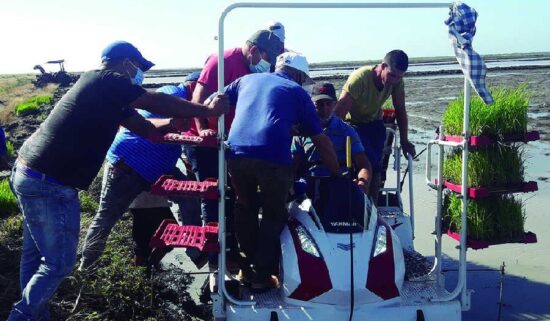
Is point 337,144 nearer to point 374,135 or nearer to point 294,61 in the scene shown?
point 294,61

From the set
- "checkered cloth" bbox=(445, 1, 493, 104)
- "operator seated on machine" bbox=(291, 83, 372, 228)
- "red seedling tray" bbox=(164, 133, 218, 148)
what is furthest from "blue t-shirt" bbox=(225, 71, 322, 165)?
"checkered cloth" bbox=(445, 1, 493, 104)

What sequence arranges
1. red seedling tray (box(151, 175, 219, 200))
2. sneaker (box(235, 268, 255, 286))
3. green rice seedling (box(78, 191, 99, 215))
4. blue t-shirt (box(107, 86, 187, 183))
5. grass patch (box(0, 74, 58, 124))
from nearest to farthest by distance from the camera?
1. red seedling tray (box(151, 175, 219, 200))
2. sneaker (box(235, 268, 255, 286))
3. blue t-shirt (box(107, 86, 187, 183))
4. green rice seedling (box(78, 191, 99, 215))
5. grass patch (box(0, 74, 58, 124))

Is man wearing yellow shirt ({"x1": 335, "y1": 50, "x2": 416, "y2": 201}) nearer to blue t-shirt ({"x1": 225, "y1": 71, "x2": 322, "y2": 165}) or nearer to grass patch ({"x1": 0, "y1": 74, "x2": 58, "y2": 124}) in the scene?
blue t-shirt ({"x1": 225, "y1": 71, "x2": 322, "y2": 165})

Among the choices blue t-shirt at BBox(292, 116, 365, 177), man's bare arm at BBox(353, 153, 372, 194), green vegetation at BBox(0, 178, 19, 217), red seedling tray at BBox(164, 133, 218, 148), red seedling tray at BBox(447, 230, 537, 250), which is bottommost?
green vegetation at BBox(0, 178, 19, 217)

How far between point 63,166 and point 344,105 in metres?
3.23

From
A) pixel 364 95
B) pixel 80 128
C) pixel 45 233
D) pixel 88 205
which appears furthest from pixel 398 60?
pixel 88 205

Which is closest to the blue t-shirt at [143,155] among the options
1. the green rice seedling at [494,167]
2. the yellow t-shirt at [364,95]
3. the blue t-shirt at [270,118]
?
the blue t-shirt at [270,118]

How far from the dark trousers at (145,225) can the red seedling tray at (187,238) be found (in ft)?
4.72

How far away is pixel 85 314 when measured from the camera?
5.15 m

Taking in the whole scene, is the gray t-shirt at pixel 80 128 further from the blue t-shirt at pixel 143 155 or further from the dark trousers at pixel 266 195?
the blue t-shirt at pixel 143 155

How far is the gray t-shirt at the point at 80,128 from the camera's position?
4.16 metres

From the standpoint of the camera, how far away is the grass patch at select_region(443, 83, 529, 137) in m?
5.02

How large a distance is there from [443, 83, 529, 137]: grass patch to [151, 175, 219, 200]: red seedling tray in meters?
2.03

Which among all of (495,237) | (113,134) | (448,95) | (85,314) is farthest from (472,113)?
(448,95)
